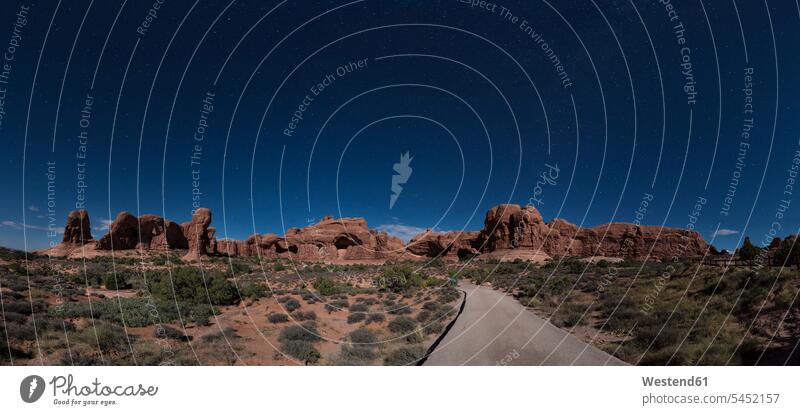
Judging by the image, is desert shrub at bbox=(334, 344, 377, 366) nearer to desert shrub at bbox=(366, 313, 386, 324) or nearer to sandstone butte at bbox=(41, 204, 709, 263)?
desert shrub at bbox=(366, 313, 386, 324)

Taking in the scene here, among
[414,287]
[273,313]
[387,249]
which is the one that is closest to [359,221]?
[387,249]

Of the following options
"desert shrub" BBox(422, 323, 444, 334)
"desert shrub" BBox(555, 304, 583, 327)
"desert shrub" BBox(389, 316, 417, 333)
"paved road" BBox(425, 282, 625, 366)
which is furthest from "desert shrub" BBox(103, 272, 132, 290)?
"desert shrub" BBox(555, 304, 583, 327)

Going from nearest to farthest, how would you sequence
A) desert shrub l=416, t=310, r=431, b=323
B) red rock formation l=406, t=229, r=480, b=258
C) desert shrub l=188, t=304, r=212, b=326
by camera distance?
desert shrub l=188, t=304, r=212, b=326
desert shrub l=416, t=310, r=431, b=323
red rock formation l=406, t=229, r=480, b=258

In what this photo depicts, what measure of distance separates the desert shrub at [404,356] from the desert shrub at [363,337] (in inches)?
59.8

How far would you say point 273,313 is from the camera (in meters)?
14.2

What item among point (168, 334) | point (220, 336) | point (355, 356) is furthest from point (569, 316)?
point (168, 334)

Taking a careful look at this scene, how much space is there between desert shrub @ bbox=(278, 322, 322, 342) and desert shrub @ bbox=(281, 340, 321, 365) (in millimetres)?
688

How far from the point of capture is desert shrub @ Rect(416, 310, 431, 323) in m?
12.7

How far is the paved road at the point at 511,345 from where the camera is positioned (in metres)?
7.41

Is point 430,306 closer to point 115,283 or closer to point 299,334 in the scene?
point 299,334

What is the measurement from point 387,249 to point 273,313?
64646 mm

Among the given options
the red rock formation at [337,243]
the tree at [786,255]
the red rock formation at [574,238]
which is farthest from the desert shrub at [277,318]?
the red rock formation at [574,238]

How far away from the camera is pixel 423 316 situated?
13219 millimetres
